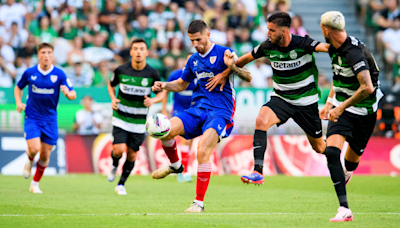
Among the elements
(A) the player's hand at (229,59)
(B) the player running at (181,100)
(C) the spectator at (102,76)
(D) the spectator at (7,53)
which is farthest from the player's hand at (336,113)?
(D) the spectator at (7,53)

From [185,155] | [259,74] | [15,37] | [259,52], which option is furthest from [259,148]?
[15,37]

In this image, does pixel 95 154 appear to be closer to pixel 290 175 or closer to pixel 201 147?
pixel 290 175

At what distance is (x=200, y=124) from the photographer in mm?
7672

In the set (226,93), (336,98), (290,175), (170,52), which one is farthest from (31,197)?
(170,52)

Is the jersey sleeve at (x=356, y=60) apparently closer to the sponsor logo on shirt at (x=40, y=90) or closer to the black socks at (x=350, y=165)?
the black socks at (x=350, y=165)

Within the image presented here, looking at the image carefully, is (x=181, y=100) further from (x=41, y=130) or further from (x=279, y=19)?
(x=279, y=19)

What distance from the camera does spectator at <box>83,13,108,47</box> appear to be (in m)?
18.5

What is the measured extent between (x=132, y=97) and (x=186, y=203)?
2.70m

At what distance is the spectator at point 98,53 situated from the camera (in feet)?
59.1

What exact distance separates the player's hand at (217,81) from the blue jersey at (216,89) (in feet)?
0.35

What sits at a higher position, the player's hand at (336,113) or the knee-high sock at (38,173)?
the player's hand at (336,113)

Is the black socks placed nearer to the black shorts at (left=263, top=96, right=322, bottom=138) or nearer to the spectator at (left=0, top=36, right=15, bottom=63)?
the black shorts at (left=263, top=96, right=322, bottom=138)

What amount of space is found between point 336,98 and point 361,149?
3.15 ft

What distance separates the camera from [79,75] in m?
16.5
